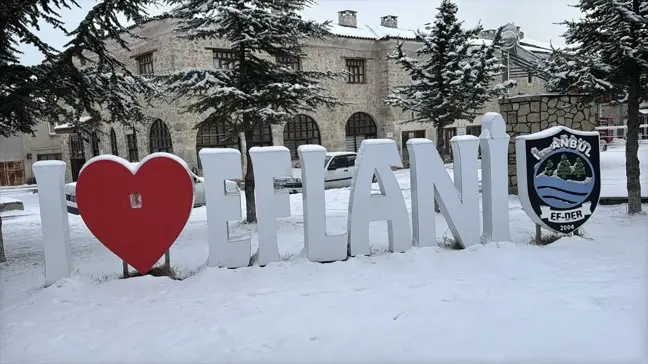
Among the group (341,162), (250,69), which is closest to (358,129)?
(341,162)

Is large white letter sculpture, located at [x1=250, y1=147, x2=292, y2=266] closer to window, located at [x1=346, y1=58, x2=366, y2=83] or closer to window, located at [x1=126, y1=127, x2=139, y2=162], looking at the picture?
window, located at [x1=126, y1=127, x2=139, y2=162]

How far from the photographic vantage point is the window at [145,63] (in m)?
20.3

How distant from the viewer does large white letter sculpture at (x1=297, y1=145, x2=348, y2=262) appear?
587 cm

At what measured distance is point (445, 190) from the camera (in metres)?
6.28

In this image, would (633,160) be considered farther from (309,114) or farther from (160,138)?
(160,138)

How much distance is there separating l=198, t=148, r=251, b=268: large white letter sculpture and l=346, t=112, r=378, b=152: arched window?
791 inches

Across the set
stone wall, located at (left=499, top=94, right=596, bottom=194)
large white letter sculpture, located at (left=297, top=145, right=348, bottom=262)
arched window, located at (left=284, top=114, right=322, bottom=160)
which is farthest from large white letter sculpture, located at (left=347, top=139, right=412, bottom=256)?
arched window, located at (left=284, top=114, right=322, bottom=160)

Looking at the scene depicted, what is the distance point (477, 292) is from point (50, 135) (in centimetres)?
3571

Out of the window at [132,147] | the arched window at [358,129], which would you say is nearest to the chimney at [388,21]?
the arched window at [358,129]

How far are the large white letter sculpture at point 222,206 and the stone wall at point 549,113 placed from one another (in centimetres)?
793

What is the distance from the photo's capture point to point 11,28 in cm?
709

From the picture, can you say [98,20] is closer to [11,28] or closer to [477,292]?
[11,28]

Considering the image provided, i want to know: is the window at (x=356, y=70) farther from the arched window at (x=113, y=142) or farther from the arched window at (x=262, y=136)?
the arched window at (x=113, y=142)

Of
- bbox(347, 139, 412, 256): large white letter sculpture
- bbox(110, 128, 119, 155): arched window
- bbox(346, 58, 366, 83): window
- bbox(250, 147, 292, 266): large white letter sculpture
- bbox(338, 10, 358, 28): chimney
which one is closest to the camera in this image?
bbox(250, 147, 292, 266): large white letter sculpture
